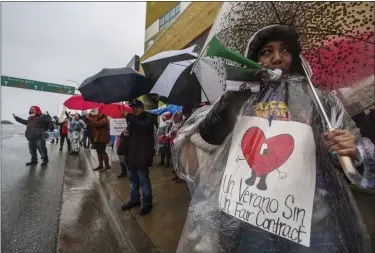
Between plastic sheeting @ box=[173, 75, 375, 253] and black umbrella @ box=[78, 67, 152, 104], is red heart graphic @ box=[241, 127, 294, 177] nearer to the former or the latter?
plastic sheeting @ box=[173, 75, 375, 253]

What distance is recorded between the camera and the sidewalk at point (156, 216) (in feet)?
8.93

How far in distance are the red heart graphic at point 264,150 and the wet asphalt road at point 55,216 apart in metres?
2.16

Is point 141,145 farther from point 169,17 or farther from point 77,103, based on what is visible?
point 169,17

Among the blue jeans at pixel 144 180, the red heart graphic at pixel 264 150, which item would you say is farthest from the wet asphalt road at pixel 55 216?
the red heart graphic at pixel 264 150

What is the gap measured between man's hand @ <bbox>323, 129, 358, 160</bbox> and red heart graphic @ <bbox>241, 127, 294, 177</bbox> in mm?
153

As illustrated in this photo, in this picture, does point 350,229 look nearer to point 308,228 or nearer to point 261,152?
point 308,228

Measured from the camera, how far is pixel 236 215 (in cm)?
108

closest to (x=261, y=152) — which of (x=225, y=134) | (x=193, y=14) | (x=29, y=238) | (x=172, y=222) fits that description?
(x=225, y=134)

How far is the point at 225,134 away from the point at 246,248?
1.86 ft

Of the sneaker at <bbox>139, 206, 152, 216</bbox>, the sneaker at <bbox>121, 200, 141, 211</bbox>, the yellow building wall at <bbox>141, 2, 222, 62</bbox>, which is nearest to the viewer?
the sneaker at <bbox>139, 206, 152, 216</bbox>

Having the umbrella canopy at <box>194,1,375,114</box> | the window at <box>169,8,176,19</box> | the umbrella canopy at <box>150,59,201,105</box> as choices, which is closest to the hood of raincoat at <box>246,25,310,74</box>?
the umbrella canopy at <box>194,1,375,114</box>

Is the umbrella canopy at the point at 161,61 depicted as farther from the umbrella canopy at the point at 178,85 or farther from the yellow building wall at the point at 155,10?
the yellow building wall at the point at 155,10

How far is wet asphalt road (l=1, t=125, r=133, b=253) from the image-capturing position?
2701mm

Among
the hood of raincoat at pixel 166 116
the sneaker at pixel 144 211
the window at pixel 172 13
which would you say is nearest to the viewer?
the sneaker at pixel 144 211
